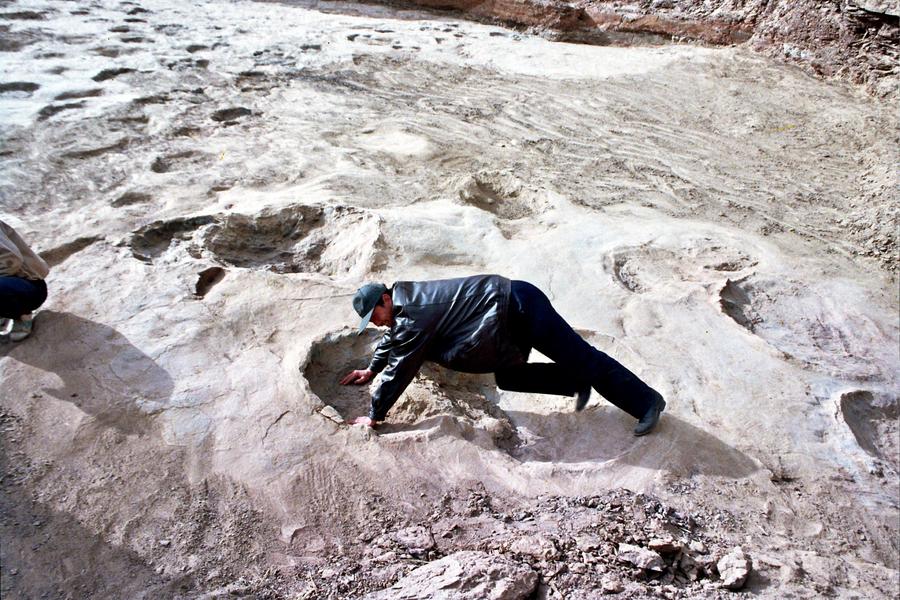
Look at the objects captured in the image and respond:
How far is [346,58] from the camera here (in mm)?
8812

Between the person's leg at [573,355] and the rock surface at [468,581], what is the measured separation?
114 centimetres

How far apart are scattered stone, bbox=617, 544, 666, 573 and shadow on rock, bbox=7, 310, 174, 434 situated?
2338 millimetres

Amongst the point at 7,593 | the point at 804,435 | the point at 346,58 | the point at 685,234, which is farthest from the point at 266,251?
the point at 346,58

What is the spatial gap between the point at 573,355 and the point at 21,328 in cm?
306

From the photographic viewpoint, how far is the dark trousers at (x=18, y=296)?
12.2 ft

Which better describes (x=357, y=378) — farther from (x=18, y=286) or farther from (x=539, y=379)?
(x=18, y=286)

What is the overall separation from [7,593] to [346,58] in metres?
7.54

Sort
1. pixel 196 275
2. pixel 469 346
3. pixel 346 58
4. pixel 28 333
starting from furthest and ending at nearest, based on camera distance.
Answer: pixel 346 58, pixel 196 275, pixel 28 333, pixel 469 346

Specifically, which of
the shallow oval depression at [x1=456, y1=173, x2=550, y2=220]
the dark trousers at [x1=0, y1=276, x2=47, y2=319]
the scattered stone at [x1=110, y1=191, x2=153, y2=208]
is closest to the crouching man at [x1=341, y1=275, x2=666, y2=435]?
the dark trousers at [x1=0, y1=276, x2=47, y2=319]

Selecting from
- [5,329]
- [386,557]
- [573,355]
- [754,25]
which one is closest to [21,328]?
[5,329]

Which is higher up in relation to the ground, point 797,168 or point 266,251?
point 797,168

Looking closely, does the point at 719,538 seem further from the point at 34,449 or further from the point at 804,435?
the point at 34,449

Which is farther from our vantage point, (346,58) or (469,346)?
(346,58)

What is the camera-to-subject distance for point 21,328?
3.84m
